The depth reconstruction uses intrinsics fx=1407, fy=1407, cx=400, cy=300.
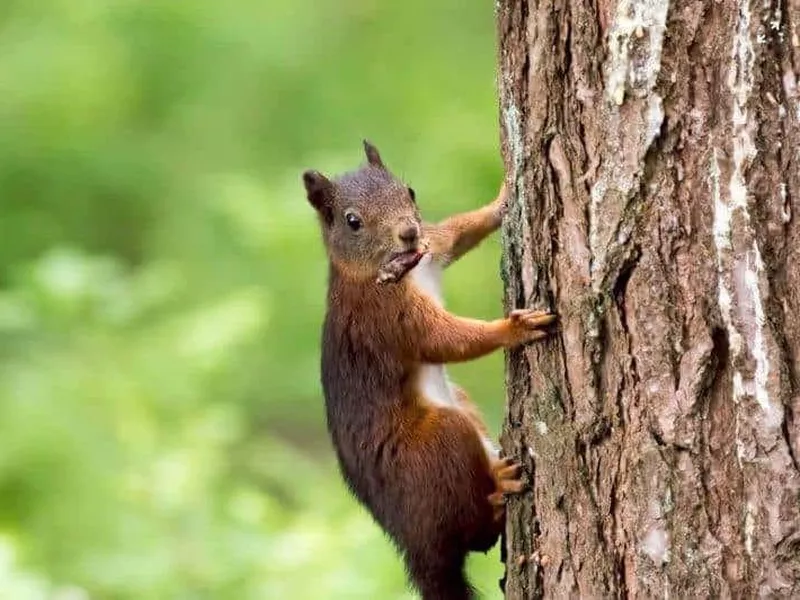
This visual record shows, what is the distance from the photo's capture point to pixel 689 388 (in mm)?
2021

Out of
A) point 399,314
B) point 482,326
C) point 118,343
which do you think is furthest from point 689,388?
point 118,343

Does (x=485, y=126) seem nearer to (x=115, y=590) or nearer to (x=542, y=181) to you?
(x=115, y=590)

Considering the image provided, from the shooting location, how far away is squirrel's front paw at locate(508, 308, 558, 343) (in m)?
2.29

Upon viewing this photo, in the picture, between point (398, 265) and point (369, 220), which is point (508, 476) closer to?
point (398, 265)

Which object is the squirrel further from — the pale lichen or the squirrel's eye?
the pale lichen

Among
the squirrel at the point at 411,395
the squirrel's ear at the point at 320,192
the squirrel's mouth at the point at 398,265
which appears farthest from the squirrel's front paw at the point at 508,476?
the squirrel's ear at the point at 320,192

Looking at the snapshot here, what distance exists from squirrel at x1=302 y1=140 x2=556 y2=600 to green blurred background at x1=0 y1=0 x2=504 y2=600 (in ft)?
1.82

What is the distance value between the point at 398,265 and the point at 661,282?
1149 mm

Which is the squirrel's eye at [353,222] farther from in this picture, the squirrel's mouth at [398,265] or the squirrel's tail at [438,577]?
the squirrel's tail at [438,577]

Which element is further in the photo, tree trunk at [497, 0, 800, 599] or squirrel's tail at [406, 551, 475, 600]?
squirrel's tail at [406, 551, 475, 600]

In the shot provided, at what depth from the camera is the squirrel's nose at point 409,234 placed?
10.2ft

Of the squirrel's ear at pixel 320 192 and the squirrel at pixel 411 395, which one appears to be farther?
the squirrel's ear at pixel 320 192

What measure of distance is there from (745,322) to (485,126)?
14.0ft

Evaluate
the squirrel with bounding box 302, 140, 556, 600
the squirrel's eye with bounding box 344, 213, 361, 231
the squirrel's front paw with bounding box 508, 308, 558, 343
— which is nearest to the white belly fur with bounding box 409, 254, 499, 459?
the squirrel with bounding box 302, 140, 556, 600
